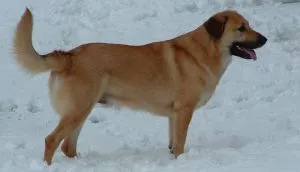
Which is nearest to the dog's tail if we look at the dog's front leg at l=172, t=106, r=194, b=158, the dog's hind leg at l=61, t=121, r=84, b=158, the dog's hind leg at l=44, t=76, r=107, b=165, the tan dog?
the tan dog

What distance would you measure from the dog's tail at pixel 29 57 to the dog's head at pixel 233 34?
1714mm

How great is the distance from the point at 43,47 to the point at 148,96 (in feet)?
15.8

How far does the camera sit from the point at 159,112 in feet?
20.4

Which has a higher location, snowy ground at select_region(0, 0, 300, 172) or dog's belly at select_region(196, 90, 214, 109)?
dog's belly at select_region(196, 90, 214, 109)

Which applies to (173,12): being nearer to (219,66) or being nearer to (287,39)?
(287,39)

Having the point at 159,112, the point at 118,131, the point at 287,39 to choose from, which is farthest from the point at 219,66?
the point at 287,39

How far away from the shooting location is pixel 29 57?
5.61 meters

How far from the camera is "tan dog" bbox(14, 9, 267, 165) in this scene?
18.6 ft

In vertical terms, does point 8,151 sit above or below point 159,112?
below

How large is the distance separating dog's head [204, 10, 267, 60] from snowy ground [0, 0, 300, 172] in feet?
3.51

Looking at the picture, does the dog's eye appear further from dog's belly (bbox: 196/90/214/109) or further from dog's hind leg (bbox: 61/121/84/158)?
dog's hind leg (bbox: 61/121/84/158)

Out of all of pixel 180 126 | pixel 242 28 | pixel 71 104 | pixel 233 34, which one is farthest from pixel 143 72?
pixel 242 28

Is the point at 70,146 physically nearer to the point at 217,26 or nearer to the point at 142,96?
the point at 142,96

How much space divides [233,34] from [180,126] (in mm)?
1185
